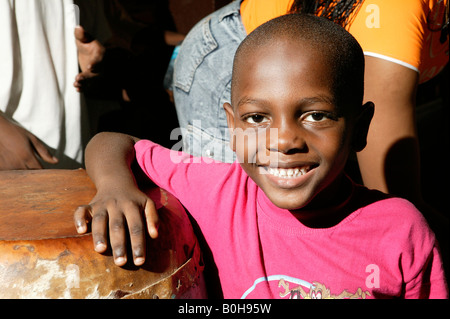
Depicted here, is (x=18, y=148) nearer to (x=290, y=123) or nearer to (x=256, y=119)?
(x=256, y=119)

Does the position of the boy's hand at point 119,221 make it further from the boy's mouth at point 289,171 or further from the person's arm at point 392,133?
the person's arm at point 392,133

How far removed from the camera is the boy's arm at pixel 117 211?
3.48 feet

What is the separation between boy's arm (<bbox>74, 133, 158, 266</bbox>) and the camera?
106cm

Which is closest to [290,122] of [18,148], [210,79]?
[210,79]

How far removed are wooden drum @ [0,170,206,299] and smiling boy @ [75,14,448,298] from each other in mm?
51

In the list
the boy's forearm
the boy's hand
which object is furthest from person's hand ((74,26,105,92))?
the boy's hand

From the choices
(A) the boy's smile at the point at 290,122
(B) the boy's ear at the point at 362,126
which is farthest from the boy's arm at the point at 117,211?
(B) the boy's ear at the point at 362,126

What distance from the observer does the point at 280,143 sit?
114 centimetres

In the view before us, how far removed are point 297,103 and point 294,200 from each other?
0.80 feet

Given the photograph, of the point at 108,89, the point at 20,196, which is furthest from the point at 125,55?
the point at 20,196

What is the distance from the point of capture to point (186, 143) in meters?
1.96

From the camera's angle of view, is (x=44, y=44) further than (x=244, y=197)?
Yes
